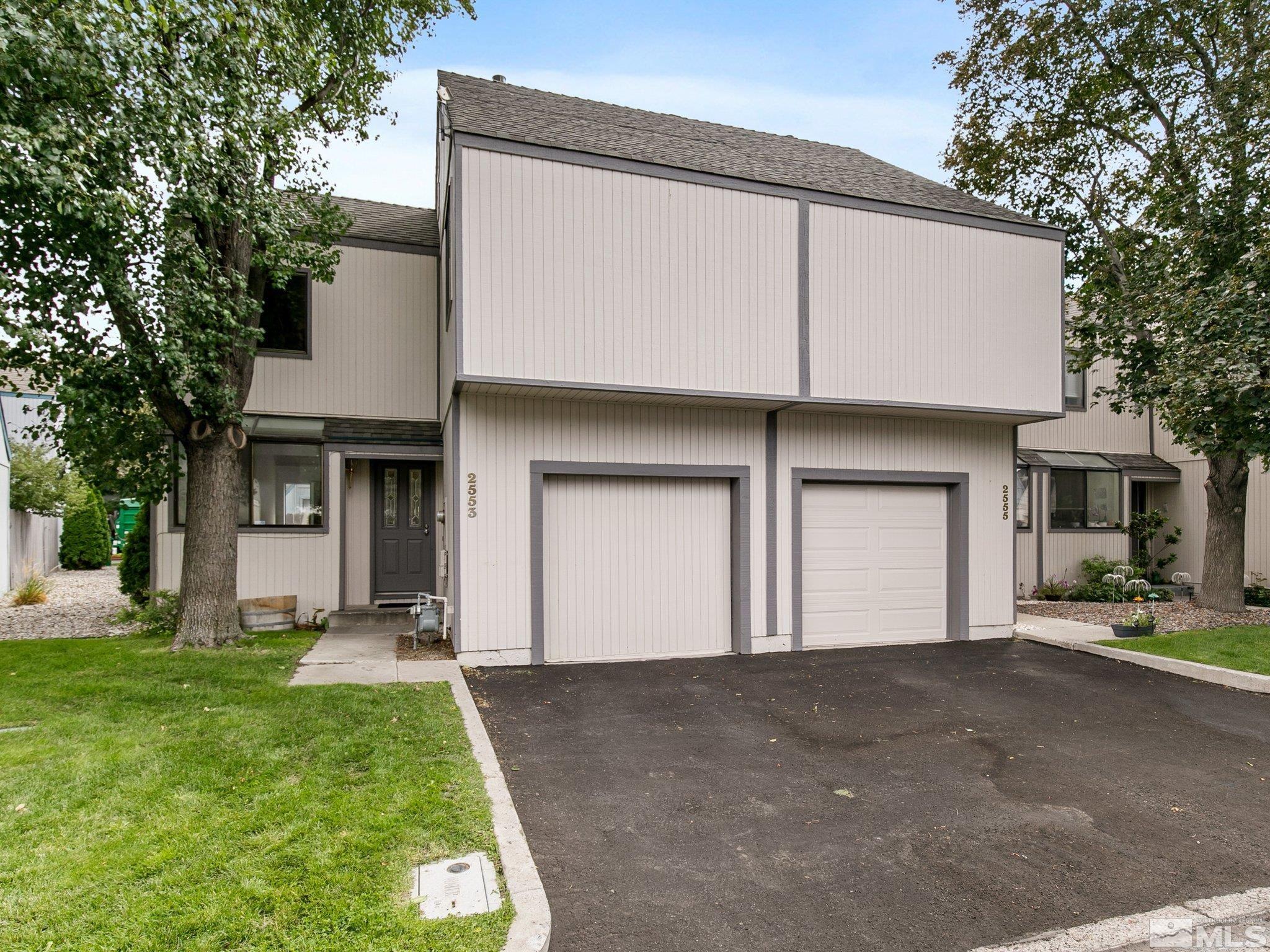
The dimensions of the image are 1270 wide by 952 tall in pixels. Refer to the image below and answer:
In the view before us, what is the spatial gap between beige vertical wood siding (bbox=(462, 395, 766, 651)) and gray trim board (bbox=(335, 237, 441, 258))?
4.41 metres

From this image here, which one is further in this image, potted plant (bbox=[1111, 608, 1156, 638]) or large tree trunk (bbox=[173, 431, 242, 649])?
potted plant (bbox=[1111, 608, 1156, 638])

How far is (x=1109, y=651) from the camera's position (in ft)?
26.9

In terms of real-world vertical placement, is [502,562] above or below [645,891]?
above

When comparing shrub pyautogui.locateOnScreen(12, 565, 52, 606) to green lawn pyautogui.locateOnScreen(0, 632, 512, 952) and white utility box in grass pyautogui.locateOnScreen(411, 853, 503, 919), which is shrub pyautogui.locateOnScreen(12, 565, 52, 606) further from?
white utility box in grass pyautogui.locateOnScreen(411, 853, 503, 919)

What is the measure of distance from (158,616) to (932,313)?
9.95 metres

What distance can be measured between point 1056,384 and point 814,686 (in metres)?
5.29

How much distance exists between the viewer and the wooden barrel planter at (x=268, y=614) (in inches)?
353

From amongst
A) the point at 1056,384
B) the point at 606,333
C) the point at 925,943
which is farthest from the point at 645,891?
the point at 1056,384

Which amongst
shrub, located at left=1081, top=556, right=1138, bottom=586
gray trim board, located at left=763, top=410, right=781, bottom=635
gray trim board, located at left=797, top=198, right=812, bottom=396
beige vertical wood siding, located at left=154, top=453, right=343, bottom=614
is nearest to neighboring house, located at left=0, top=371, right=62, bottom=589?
beige vertical wood siding, located at left=154, top=453, right=343, bottom=614

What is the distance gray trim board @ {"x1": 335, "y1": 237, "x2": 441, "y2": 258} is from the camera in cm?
1031

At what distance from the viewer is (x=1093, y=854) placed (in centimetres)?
347

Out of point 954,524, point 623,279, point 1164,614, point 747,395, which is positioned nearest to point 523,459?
point 623,279

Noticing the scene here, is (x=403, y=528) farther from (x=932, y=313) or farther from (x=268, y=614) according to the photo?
(x=932, y=313)

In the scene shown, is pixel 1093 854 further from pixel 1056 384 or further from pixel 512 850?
pixel 1056 384
